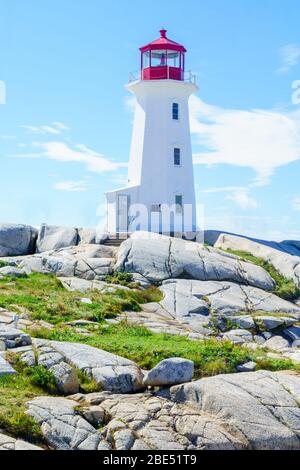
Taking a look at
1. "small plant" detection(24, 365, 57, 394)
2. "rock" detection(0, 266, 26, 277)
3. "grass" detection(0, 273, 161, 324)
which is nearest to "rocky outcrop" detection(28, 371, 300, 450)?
"small plant" detection(24, 365, 57, 394)

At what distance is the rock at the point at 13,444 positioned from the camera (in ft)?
40.7

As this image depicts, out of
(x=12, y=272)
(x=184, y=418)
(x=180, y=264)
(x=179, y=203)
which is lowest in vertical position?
(x=184, y=418)

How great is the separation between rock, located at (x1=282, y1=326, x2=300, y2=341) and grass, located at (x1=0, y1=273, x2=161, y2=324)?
575 cm

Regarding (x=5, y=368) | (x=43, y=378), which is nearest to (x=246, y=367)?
(x=43, y=378)

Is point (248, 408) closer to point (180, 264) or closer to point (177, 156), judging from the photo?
point (180, 264)

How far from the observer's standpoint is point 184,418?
14.2 meters

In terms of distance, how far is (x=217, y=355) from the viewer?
58.6 ft

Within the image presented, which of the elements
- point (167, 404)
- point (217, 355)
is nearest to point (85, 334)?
point (217, 355)

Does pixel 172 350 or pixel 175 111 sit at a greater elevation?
pixel 175 111

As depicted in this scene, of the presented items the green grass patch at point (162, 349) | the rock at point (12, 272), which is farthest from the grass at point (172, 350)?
the rock at point (12, 272)

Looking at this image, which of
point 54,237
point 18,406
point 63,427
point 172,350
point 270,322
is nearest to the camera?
point 63,427

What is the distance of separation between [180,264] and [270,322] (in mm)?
6646

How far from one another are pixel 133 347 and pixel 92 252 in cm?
1607
